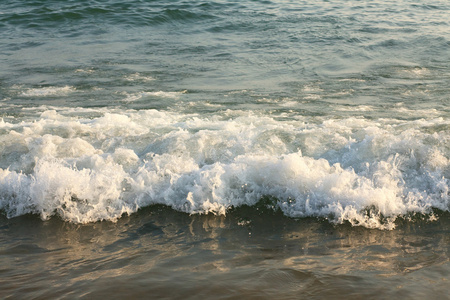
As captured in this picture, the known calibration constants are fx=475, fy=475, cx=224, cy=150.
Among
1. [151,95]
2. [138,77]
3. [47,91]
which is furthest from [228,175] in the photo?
[47,91]

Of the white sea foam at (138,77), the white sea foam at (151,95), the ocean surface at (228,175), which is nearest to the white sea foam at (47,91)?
the ocean surface at (228,175)

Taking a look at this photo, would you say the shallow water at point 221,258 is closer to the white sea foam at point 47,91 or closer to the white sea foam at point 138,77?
the white sea foam at point 47,91

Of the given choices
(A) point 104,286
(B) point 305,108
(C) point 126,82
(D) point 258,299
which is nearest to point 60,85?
(C) point 126,82

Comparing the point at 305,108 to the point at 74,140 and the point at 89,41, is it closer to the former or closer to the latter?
the point at 74,140

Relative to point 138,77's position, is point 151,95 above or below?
below

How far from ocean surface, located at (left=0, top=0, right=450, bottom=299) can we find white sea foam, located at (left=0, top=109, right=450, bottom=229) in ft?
0.06

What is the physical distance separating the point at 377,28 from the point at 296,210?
32.8 ft

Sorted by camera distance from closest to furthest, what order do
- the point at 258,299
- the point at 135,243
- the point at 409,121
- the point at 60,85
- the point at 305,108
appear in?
the point at 258,299, the point at 135,243, the point at 409,121, the point at 305,108, the point at 60,85

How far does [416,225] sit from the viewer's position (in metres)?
4.21

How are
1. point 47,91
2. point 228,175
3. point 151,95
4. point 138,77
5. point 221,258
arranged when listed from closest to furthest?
point 221,258 < point 228,175 < point 151,95 < point 47,91 < point 138,77

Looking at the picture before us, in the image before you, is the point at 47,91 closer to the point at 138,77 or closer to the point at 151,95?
the point at 138,77

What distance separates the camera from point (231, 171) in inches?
191

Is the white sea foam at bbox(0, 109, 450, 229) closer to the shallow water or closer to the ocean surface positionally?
the ocean surface

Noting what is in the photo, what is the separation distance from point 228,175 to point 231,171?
0.19 ft
